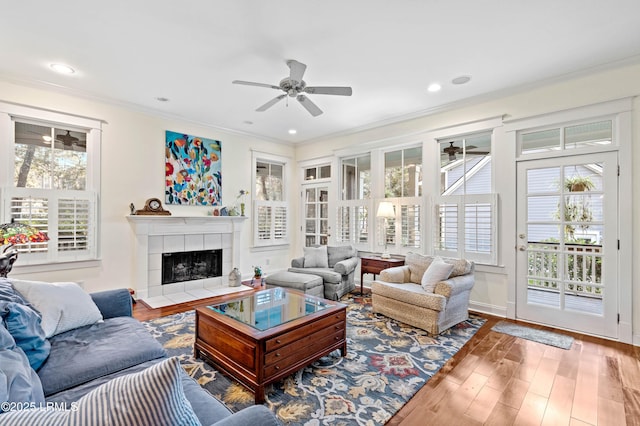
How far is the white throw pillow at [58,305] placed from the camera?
2.00 metres

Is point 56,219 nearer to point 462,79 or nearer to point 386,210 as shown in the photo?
point 386,210

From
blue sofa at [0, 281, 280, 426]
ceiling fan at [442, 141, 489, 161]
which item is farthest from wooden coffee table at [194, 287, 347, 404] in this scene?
ceiling fan at [442, 141, 489, 161]

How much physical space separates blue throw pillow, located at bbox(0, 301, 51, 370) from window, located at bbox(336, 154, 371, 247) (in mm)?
4490

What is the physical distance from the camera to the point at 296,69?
9.81ft

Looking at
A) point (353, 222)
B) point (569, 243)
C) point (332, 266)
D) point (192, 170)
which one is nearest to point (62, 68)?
point (192, 170)

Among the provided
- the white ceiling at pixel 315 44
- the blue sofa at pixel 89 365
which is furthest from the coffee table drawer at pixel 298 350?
the white ceiling at pixel 315 44

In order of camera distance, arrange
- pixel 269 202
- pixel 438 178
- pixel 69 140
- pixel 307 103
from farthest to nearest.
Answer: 1. pixel 269 202
2. pixel 438 178
3. pixel 69 140
4. pixel 307 103

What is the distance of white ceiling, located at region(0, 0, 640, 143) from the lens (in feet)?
8.05

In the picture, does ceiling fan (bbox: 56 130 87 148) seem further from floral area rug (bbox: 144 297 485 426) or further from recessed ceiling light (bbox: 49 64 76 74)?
floral area rug (bbox: 144 297 485 426)

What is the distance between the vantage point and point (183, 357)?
269 centimetres

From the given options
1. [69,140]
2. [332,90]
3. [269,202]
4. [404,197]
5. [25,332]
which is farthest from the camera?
Result: [269,202]

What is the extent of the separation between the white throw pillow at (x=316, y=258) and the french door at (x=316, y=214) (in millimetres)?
1031

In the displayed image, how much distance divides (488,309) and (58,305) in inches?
178

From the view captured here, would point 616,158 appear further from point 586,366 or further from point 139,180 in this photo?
point 139,180
